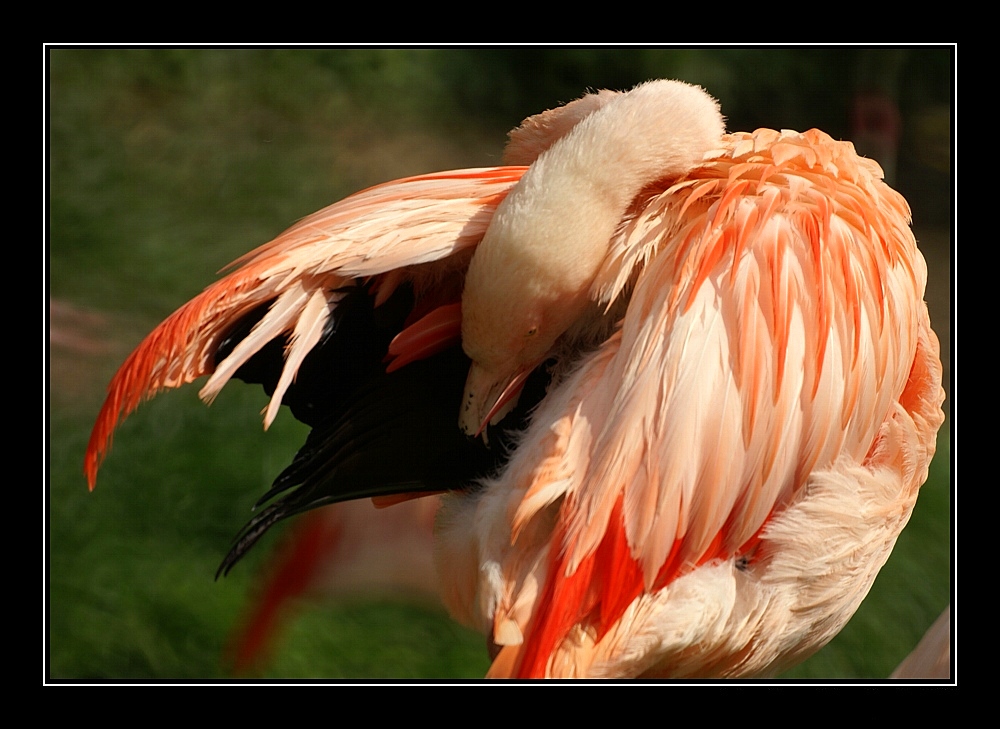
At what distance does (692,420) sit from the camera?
91 cm

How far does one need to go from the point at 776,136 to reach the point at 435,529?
64cm

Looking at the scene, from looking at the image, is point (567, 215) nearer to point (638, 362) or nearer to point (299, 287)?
Result: point (638, 362)

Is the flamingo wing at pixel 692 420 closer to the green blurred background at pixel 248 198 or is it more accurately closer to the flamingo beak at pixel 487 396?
the flamingo beak at pixel 487 396

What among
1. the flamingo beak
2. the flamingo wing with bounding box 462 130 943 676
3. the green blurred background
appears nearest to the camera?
the flamingo wing with bounding box 462 130 943 676

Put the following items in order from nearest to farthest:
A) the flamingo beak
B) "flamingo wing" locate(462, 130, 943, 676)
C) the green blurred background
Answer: "flamingo wing" locate(462, 130, 943, 676) → the flamingo beak → the green blurred background

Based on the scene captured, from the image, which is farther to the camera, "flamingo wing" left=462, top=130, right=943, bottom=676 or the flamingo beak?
the flamingo beak

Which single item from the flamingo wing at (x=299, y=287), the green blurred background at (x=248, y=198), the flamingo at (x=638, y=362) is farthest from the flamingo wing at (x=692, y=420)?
the green blurred background at (x=248, y=198)

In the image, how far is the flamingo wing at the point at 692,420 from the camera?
3.01 feet

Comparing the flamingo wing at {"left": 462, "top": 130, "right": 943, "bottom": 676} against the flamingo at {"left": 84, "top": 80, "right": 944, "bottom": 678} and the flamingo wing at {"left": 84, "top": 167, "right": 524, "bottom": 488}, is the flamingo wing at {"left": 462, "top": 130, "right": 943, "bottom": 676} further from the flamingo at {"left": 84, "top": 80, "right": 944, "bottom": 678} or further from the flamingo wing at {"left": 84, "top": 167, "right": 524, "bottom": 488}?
the flamingo wing at {"left": 84, "top": 167, "right": 524, "bottom": 488}

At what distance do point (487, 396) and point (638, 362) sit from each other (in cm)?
20

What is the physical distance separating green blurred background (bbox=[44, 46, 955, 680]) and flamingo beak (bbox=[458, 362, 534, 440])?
1.03 feet

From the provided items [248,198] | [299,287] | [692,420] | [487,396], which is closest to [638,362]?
[692,420]

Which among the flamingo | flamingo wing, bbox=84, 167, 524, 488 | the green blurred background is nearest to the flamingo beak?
the flamingo

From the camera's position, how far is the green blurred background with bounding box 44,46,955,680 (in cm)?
126
